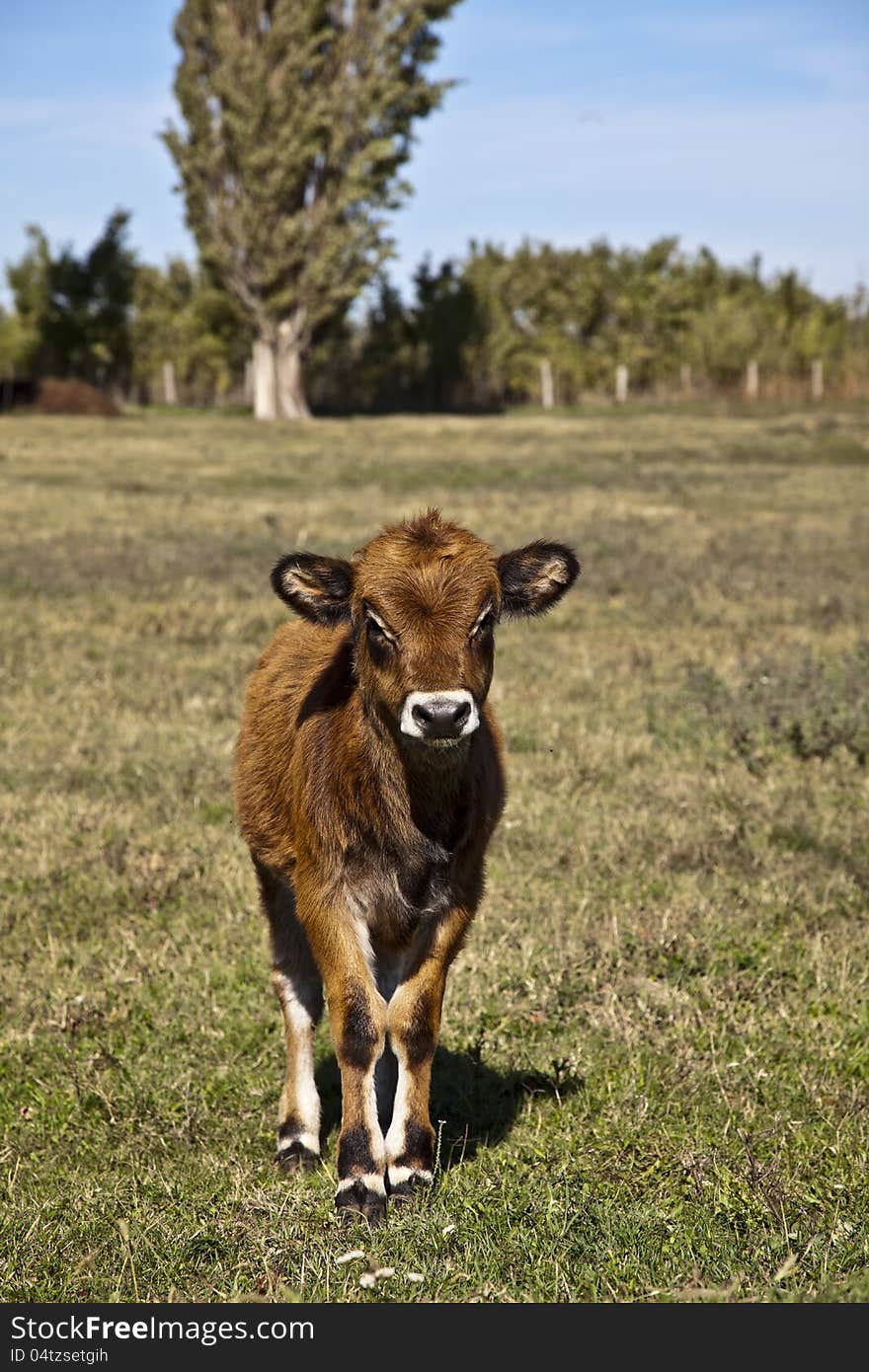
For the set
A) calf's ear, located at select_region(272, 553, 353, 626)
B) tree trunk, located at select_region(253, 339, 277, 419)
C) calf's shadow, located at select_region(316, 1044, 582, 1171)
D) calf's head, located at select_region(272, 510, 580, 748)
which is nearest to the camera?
calf's head, located at select_region(272, 510, 580, 748)

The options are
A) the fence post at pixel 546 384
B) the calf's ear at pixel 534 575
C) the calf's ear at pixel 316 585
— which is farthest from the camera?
the fence post at pixel 546 384

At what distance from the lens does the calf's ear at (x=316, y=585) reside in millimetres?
4770

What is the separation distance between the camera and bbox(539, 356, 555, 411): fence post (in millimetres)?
73438

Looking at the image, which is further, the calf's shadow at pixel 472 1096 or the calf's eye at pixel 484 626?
the calf's shadow at pixel 472 1096

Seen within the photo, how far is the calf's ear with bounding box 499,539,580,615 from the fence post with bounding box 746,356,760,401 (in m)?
68.5

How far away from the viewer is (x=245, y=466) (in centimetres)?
3198

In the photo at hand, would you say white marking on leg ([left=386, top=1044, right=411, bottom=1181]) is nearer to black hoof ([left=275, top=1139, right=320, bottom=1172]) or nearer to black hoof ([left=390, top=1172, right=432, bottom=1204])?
black hoof ([left=390, top=1172, right=432, bottom=1204])

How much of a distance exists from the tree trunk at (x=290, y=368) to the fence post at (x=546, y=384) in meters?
18.6

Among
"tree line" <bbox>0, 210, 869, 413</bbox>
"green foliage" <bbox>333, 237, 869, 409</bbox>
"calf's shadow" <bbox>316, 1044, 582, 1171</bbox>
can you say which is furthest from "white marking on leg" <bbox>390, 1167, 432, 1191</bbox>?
"green foliage" <bbox>333, 237, 869, 409</bbox>

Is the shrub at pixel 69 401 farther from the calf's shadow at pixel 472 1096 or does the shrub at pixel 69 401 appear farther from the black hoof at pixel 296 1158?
the black hoof at pixel 296 1158

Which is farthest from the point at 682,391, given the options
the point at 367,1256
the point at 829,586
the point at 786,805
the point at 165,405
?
the point at 367,1256

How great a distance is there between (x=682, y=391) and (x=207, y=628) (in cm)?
6460

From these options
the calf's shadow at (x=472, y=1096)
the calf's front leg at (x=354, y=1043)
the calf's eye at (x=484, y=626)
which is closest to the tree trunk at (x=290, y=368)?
the calf's shadow at (x=472, y=1096)
